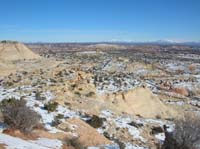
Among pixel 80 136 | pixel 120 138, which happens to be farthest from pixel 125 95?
pixel 80 136

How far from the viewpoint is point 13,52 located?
87.2 m

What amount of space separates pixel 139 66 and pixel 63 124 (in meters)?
80.4

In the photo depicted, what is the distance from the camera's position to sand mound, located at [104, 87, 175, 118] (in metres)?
35.3

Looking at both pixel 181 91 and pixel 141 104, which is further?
pixel 181 91

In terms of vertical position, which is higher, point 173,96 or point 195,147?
point 195,147

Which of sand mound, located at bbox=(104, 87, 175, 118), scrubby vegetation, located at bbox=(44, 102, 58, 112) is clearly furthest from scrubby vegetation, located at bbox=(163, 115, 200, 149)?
sand mound, located at bbox=(104, 87, 175, 118)

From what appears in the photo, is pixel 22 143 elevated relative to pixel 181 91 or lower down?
elevated

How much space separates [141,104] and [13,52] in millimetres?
55950

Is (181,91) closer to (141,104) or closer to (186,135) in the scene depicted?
(141,104)

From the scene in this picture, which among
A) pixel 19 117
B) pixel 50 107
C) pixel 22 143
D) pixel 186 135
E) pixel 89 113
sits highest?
pixel 19 117

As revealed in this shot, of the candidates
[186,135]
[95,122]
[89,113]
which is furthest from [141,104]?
[186,135]

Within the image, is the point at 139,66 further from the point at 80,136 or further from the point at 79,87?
the point at 80,136

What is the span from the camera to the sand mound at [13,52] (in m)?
83.6

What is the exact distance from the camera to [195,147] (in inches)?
599
